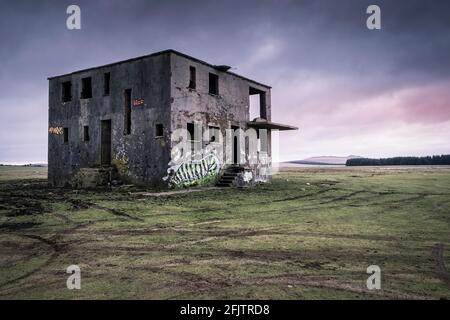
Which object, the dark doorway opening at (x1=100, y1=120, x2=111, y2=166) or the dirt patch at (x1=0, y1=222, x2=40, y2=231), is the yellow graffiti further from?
the dirt patch at (x1=0, y1=222, x2=40, y2=231)

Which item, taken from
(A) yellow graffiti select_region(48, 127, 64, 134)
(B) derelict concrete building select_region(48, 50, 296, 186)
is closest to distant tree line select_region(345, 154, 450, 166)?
(B) derelict concrete building select_region(48, 50, 296, 186)

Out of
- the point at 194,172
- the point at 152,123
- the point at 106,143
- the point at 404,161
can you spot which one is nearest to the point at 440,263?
the point at 194,172

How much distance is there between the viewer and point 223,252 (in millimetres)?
5203

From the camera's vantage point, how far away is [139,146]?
679 inches

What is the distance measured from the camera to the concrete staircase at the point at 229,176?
18281 millimetres

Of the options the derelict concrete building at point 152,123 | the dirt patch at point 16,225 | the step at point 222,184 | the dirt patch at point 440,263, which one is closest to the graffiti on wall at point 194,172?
the derelict concrete building at point 152,123

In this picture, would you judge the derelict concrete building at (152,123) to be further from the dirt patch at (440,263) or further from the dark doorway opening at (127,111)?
the dirt patch at (440,263)

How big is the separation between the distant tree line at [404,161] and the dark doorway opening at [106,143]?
71.8 m

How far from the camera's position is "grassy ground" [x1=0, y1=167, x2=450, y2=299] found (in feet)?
12.1

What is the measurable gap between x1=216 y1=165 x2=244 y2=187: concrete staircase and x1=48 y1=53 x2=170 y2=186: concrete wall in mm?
3729

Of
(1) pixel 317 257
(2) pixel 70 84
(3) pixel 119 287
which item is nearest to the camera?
(3) pixel 119 287
